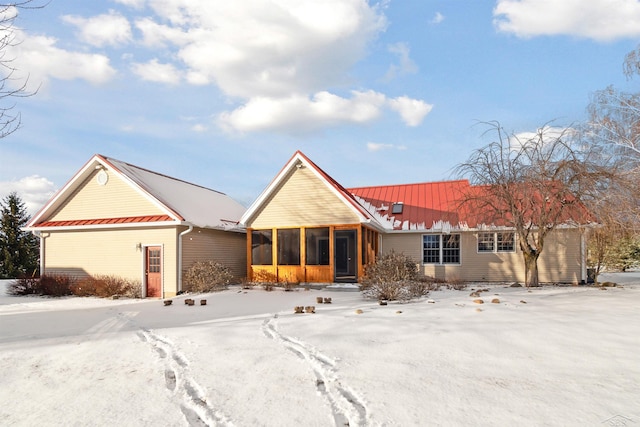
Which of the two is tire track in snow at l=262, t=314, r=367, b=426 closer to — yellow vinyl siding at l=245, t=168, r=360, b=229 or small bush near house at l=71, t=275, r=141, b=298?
Answer: yellow vinyl siding at l=245, t=168, r=360, b=229

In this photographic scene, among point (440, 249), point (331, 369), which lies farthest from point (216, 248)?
point (331, 369)

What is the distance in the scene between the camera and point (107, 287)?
15.4 metres

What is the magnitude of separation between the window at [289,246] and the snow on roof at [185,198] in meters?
2.60

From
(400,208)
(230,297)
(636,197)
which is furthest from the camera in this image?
(400,208)

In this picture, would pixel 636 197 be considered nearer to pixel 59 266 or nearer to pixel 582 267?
pixel 582 267

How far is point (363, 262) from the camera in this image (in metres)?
16.6

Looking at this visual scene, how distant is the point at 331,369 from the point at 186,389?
1.76 meters

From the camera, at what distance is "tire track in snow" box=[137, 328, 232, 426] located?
3.84 meters

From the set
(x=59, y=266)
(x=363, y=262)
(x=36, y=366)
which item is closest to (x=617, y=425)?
(x=36, y=366)

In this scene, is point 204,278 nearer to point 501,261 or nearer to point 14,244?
point 501,261

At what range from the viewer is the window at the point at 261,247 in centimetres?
1712

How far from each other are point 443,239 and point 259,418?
53.7 ft

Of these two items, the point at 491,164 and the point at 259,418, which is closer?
the point at 259,418

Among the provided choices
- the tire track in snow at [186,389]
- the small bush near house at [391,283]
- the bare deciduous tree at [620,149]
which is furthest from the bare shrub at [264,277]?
the bare deciduous tree at [620,149]
